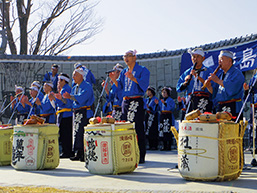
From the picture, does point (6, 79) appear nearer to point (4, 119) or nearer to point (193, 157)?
point (4, 119)

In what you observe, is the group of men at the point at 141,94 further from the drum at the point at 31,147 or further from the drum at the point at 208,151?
the drum at the point at 208,151

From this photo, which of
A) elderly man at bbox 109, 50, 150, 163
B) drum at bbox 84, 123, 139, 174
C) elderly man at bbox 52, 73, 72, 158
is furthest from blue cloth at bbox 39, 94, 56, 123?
drum at bbox 84, 123, 139, 174

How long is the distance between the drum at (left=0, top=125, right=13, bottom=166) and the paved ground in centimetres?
91

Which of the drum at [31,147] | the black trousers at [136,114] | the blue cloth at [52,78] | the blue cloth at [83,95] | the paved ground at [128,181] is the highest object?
the blue cloth at [52,78]

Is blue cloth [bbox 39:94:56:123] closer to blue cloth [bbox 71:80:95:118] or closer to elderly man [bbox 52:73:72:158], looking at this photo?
elderly man [bbox 52:73:72:158]

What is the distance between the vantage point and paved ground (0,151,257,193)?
346 centimetres

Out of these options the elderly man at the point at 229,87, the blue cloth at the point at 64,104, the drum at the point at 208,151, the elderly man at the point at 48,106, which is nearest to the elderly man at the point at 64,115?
the blue cloth at the point at 64,104

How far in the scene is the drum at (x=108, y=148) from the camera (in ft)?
14.4

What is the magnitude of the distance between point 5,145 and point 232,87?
3.37 meters

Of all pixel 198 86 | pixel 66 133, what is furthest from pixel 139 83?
pixel 66 133

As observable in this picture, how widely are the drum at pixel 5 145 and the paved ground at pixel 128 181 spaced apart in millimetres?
915

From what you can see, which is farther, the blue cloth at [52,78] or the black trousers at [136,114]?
the blue cloth at [52,78]

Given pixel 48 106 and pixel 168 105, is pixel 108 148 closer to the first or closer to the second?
pixel 48 106

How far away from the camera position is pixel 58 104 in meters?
6.79
